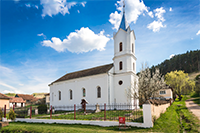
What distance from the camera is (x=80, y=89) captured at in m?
26.4

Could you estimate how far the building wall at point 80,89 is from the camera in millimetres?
22842

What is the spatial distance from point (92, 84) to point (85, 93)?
2.38m

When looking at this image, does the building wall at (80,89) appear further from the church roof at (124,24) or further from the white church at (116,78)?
the church roof at (124,24)

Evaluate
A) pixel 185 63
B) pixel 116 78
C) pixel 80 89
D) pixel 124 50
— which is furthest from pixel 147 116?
pixel 185 63

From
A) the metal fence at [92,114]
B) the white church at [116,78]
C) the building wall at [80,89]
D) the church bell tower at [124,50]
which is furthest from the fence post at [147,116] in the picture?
the church bell tower at [124,50]

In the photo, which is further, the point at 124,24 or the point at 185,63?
the point at 185,63

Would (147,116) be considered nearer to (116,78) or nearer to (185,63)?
(116,78)

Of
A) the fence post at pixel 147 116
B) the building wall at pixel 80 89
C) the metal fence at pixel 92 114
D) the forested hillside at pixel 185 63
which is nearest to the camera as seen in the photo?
the fence post at pixel 147 116

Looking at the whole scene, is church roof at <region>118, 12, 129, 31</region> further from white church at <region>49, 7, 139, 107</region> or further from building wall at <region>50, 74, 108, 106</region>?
building wall at <region>50, 74, 108, 106</region>

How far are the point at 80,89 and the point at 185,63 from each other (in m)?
88.2

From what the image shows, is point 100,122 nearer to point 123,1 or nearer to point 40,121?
point 40,121

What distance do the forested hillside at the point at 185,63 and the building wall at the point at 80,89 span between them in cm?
7074

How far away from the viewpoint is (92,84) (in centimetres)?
2452

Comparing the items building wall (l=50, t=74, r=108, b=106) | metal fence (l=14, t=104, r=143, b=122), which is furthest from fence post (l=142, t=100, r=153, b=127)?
building wall (l=50, t=74, r=108, b=106)
